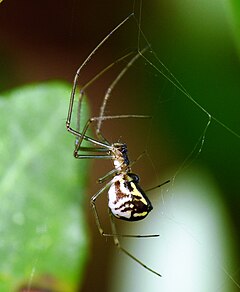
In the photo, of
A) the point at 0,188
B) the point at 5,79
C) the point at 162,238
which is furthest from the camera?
the point at 162,238

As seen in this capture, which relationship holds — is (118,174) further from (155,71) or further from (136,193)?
(155,71)

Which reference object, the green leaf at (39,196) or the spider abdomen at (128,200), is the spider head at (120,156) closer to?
the spider abdomen at (128,200)

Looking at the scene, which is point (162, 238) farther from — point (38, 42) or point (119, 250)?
point (38, 42)

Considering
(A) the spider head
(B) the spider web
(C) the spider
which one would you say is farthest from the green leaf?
(B) the spider web

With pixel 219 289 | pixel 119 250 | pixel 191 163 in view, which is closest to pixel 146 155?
pixel 191 163

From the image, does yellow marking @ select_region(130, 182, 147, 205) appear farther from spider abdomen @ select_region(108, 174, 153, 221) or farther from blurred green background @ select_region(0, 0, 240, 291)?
blurred green background @ select_region(0, 0, 240, 291)

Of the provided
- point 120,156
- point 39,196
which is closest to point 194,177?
Answer: point 120,156
